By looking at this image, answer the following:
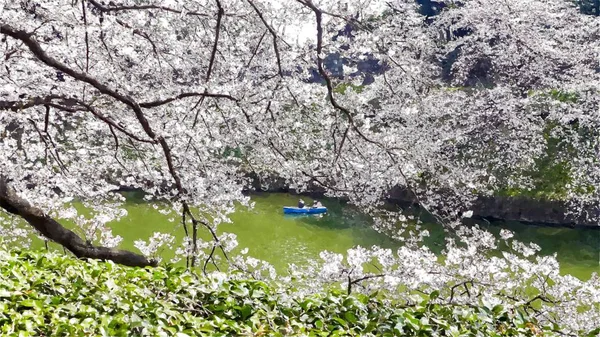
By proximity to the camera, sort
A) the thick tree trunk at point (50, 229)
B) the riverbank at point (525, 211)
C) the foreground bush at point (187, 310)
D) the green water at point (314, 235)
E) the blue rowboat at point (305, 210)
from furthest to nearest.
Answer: the blue rowboat at point (305, 210)
the riverbank at point (525, 211)
the green water at point (314, 235)
the thick tree trunk at point (50, 229)
the foreground bush at point (187, 310)

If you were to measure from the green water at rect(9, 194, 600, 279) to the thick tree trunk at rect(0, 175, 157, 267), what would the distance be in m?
6.56

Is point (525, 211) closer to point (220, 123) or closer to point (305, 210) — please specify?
point (305, 210)

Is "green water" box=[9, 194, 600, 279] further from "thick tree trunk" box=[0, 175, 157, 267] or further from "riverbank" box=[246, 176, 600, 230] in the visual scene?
"thick tree trunk" box=[0, 175, 157, 267]

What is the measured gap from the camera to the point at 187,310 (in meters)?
2.27

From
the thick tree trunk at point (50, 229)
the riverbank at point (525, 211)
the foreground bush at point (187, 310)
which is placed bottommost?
the riverbank at point (525, 211)

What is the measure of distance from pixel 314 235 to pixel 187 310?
1115cm

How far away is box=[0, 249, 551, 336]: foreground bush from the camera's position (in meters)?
1.98

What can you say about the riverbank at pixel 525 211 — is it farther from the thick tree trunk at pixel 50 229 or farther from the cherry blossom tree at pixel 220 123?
the thick tree trunk at pixel 50 229

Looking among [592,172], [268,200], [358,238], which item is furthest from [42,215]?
[268,200]

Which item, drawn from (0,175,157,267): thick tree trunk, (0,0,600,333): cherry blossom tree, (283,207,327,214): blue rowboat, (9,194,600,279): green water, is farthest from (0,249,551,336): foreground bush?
(283,207,327,214): blue rowboat

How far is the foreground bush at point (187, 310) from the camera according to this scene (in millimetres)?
1977

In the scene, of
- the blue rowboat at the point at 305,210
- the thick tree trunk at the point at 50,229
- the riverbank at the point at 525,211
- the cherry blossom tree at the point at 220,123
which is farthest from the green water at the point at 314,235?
the thick tree trunk at the point at 50,229

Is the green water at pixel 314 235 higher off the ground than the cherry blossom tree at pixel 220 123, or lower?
lower

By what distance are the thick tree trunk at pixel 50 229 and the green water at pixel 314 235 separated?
6.56 metres
